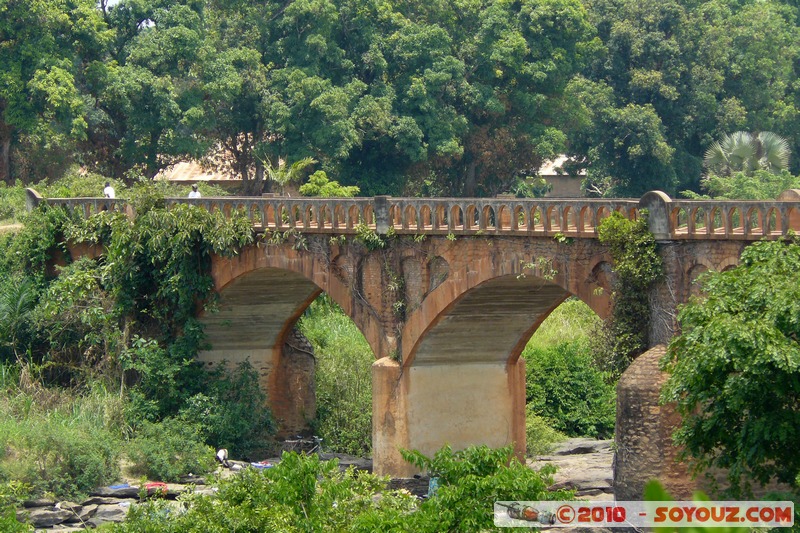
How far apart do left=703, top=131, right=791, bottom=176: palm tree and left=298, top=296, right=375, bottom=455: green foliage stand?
65.1 ft

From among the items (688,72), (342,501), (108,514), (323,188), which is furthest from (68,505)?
(688,72)

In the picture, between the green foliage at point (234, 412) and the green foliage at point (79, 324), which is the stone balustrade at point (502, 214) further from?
the green foliage at point (234, 412)

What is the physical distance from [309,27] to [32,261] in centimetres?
1517

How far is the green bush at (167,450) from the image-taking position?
30.0 m

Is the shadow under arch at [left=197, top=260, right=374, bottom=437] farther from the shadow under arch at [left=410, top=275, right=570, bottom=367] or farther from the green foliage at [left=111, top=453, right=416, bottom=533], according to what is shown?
the green foliage at [left=111, top=453, right=416, bottom=533]

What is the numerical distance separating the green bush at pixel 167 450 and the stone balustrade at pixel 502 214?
4.64 m

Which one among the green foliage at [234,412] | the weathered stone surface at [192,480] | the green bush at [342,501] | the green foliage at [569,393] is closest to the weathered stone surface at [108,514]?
the weathered stone surface at [192,480]

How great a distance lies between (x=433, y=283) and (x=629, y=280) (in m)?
5.49

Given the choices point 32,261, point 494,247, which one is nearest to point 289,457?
point 494,247

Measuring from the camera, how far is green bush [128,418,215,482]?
30.0 m

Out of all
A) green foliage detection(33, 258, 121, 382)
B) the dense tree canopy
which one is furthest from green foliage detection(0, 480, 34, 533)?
the dense tree canopy

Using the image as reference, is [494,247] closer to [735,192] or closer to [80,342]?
[80,342]

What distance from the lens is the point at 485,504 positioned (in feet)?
64.7

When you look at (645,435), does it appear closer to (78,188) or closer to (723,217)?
(723,217)
